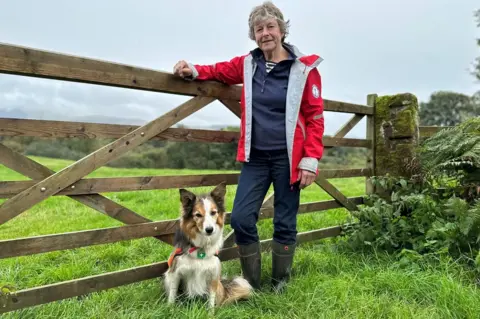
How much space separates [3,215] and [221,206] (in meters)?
1.59

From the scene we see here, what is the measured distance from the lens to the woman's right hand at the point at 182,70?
10.5ft

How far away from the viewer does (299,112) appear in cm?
320

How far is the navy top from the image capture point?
124 inches

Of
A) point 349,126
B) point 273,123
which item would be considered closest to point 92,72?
point 273,123

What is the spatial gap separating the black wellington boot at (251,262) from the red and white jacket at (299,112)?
75cm

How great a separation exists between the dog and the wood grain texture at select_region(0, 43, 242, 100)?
0.96 metres

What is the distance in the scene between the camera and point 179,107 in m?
3.25

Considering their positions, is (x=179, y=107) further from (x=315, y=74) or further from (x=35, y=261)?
(x=35, y=261)

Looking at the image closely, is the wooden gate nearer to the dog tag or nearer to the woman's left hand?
the dog tag

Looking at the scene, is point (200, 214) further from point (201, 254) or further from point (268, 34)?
point (268, 34)

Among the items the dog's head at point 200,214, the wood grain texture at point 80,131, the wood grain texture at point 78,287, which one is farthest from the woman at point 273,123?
the wood grain texture at point 78,287

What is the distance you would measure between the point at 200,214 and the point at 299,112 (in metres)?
1.24

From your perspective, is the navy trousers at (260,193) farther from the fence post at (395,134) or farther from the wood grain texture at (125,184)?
the fence post at (395,134)

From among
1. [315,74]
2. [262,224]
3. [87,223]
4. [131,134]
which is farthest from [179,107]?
[87,223]
